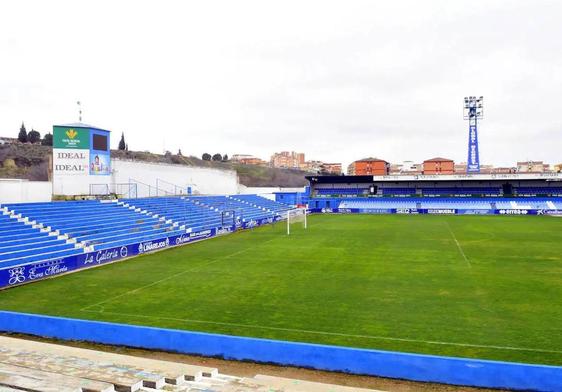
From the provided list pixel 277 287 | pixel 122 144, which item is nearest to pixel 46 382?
pixel 277 287

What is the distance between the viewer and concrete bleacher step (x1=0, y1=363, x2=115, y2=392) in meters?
6.44

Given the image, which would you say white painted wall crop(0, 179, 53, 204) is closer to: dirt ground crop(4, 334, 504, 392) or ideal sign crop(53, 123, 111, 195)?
ideal sign crop(53, 123, 111, 195)

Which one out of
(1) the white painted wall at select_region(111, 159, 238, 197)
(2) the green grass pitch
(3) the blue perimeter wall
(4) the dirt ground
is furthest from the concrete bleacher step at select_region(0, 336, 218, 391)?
(1) the white painted wall at select_region(111, 159, 238, 197)

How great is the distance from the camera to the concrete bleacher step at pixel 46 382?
21.1ft

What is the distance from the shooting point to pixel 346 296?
49.0ft

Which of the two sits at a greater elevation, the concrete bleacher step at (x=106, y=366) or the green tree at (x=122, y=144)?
the green tree at (x=122, y=144)

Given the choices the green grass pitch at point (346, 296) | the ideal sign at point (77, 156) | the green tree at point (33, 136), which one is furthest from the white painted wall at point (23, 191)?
the green tree at point (33, 136)

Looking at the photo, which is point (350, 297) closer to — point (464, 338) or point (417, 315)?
point (417, 315)

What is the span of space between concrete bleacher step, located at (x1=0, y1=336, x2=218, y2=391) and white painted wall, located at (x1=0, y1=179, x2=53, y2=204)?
868 inches

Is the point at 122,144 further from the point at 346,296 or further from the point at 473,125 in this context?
the point at 346,296

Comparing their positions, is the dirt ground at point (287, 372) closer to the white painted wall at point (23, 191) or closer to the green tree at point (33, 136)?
the white painted wall at point (23, 191)

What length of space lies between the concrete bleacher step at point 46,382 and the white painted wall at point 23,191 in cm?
2444

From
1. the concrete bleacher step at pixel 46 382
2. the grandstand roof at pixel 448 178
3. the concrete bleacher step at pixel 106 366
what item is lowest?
the concrete bleacher step at pixel 106 366

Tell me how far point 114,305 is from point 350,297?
8155 millimetres
